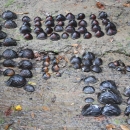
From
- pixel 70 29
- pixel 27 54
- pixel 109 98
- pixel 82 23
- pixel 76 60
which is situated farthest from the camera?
pixel 82 23

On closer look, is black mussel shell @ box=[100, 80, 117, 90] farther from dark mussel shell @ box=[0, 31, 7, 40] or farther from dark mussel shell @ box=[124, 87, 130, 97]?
dark mussel shell @ box=[0, 31, 7, 40]

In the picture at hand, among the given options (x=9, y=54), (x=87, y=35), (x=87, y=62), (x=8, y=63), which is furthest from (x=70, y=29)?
(x=8, y=63)

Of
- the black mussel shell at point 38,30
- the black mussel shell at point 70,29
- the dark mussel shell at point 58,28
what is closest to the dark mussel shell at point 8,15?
the black mussel shell at point 38,30

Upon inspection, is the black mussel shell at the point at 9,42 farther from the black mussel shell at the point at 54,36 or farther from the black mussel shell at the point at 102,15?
the black mussel shell at the point at 102,15

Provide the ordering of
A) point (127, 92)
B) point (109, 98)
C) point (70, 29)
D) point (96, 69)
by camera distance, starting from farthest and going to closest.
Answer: point (70, 29), point (96, 69), point (127, 92), point (109, 98)

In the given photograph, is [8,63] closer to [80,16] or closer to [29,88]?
[29,88]

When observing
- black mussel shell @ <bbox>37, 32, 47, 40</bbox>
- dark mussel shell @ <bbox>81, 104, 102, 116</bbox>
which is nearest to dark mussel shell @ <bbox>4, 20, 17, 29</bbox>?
black mussel shell @ <bbox>37, 32, 47, 40</bbox>
